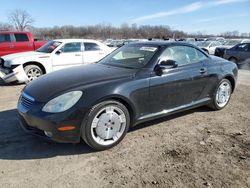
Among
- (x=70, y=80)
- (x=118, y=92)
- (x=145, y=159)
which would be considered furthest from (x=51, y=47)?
(x=145, y=159)

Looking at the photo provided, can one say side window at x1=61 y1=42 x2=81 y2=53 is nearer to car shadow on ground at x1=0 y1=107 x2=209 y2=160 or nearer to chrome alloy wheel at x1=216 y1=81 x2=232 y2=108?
car shadow on ground at x1=0 y1=107 x2=209 y2=160

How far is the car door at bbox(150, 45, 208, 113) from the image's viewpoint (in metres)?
4.17

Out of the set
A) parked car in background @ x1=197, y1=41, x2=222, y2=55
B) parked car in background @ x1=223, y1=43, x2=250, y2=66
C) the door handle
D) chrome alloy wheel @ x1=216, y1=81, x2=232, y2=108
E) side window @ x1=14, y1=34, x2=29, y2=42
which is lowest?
parked car in background @ x1=197, y1=41, x2=222, y2=55

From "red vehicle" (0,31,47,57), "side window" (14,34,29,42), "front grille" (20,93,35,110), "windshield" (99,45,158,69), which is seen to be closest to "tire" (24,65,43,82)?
Answer: "red vehicle" (0,31,47,57)

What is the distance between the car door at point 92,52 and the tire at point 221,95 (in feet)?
18.1

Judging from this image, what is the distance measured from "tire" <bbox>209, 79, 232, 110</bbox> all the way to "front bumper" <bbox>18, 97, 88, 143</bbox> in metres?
3.12

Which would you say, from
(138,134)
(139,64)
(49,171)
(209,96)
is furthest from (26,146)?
(209,96)

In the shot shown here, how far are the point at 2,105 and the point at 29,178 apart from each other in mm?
3449

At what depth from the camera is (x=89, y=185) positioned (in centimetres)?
288

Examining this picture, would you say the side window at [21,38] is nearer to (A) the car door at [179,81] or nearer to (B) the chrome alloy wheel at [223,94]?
(A) the car door at [179,81]

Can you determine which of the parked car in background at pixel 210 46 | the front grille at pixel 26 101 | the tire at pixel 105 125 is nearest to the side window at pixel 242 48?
the parked car in background at pixel 210 46

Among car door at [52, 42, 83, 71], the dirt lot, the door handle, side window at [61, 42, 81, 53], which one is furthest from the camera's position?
side window at [61, 42, 81, 53]

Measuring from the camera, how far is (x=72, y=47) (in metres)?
9.44

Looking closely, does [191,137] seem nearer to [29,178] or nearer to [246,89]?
[29,178]
